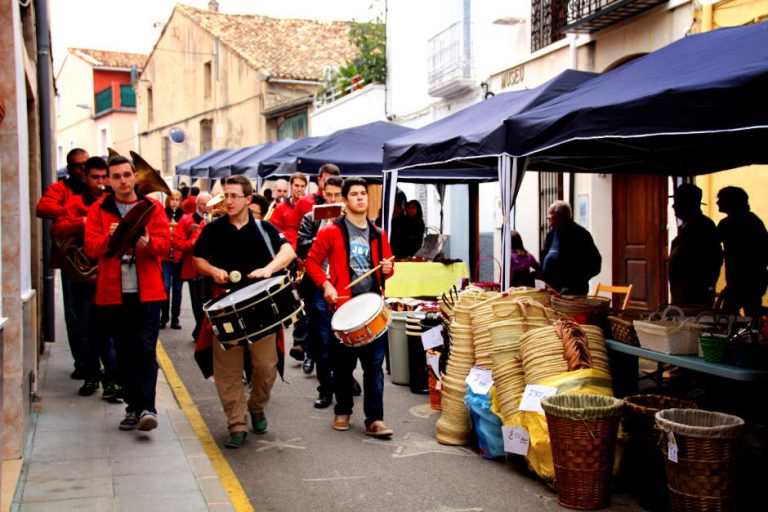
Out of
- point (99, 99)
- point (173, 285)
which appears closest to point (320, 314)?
point (173, 285)

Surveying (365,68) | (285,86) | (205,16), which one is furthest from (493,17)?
(205,16)

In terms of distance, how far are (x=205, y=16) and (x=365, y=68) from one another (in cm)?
1503

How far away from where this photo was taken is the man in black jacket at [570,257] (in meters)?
10.2

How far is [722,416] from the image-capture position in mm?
5020

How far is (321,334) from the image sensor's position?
25.5ft

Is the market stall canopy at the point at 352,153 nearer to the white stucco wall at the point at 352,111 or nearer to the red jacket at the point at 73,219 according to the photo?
the red jacket at the point at 73,219

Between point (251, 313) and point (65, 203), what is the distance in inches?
99.9

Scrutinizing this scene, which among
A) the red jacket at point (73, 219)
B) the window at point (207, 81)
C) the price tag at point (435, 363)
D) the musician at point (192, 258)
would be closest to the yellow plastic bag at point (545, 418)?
the price tag at point (435, 363)

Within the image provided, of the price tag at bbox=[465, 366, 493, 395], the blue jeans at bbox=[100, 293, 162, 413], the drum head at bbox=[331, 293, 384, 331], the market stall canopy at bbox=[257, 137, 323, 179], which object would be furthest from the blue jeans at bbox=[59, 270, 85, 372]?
the market stall canopy at bbox=[257, 137, 323, 179]

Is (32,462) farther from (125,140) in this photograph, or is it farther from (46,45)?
(125,140)

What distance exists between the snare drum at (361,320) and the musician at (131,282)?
1.33 m

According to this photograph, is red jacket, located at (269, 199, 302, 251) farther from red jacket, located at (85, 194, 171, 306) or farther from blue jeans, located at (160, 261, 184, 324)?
red jacket, located at (85, 194, 171, 306)

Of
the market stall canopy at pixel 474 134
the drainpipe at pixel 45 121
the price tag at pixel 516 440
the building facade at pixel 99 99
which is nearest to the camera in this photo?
the price tag at pixel 516 440

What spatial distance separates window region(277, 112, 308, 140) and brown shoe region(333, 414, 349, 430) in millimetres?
22129
